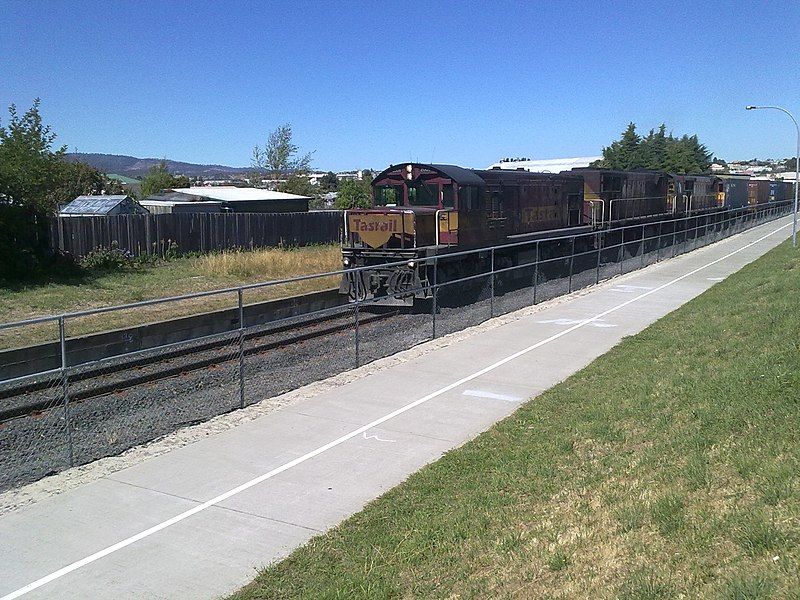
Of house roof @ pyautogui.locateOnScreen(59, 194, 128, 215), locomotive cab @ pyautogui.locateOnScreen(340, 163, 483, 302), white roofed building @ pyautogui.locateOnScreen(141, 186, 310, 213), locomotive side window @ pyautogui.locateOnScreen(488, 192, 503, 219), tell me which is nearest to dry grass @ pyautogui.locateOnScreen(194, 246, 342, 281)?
locomotive cab @ pyautogui.locateOnScreen(340, 163, 483, 302)

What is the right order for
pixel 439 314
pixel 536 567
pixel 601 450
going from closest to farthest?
pixel 536 567
pixel 601 450
pixel 439 314

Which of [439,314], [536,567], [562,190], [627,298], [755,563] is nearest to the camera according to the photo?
[755,563]

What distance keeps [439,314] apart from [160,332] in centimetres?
600

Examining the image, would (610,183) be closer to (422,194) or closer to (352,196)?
(422,194)

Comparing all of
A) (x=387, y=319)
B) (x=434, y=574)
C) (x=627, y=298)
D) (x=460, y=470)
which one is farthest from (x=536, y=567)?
(x=627, y=298)

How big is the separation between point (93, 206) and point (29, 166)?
10.8 metres

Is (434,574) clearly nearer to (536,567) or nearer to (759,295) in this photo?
(536,567)

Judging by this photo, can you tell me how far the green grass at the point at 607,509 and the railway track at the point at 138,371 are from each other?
4029mm

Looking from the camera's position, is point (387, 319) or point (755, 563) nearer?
point (755, 563)

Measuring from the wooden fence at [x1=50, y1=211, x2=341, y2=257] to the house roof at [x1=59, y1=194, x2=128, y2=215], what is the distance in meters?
5.87

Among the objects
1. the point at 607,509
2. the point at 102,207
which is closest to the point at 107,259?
the point at 102,207

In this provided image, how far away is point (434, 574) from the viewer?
5.08 metres

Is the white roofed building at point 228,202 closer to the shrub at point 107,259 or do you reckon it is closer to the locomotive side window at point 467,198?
the shrub at point 107,259

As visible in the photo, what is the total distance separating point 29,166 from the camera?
23859 mm
